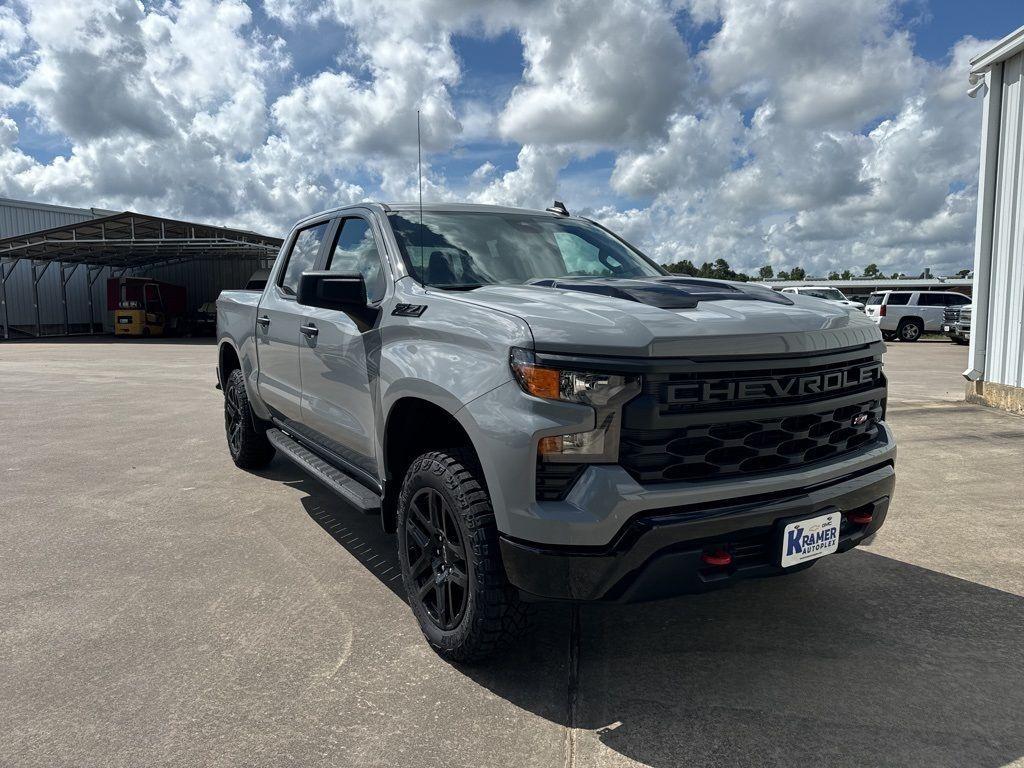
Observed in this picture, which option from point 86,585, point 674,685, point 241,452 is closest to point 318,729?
point 674,685

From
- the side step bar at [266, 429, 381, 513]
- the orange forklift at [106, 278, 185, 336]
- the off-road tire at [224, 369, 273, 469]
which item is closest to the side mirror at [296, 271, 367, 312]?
the side step bar at [266, 429, 381, 513]

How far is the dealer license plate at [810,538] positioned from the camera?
8.08ft

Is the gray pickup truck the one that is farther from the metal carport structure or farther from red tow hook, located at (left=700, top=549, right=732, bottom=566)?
the metal carport structure

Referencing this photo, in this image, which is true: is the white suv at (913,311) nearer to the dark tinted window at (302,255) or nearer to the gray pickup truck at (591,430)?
the dark tinted window at (302,255)

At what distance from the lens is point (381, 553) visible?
4012 mm

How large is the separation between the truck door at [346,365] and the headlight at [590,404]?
3.85 ft

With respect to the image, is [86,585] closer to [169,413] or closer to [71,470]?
[71,470]

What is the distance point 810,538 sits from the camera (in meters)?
2.53

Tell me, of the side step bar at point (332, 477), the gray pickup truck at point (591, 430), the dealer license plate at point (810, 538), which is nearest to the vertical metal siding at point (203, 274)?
the side step bar at point (332, 477)

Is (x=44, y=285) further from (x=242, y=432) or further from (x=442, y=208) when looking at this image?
(x=442, y=208)

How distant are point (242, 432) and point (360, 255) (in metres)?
2.49

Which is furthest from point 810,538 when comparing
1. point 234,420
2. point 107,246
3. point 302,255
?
point 107,246

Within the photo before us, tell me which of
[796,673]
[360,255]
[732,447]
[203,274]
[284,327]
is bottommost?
[796,673]

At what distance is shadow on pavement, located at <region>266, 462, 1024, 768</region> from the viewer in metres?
2.28
